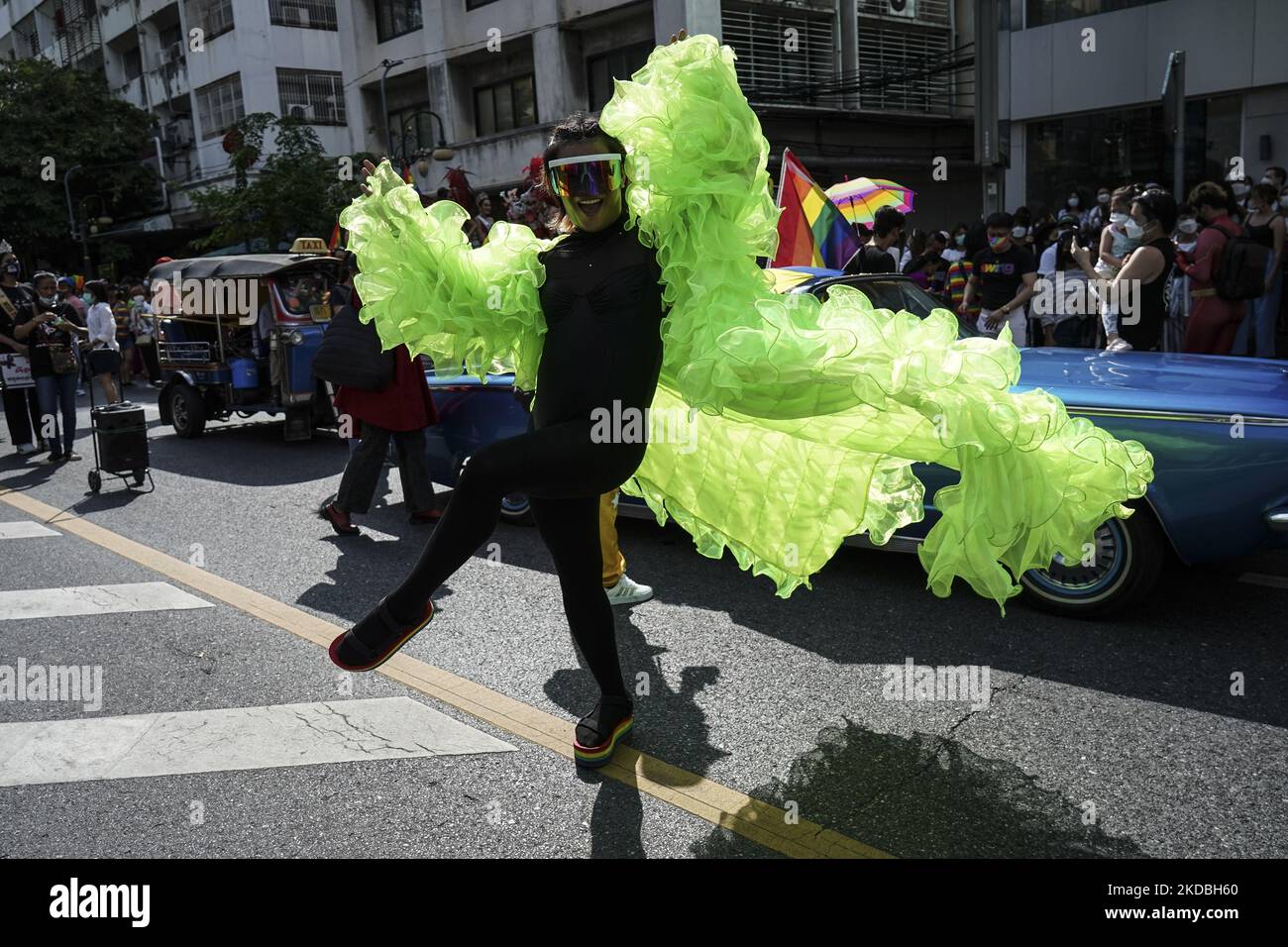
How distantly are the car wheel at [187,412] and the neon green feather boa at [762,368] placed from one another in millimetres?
9062

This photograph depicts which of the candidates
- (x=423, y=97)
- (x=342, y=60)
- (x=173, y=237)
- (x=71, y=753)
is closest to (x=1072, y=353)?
(x=71, y=753)

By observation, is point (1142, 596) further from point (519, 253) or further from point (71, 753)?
point (71, 753)

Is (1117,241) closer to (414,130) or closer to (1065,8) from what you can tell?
(1065,8)

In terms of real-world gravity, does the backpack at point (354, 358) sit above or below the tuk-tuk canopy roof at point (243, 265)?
below

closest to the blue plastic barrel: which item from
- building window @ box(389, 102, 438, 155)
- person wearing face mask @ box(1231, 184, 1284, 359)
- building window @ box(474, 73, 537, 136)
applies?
person wearing face mask @ box(1231, 184, 1284, 359)

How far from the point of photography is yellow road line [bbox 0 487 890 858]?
2.92 metres

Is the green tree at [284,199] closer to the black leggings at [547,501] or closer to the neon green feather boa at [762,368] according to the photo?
the neon green feather boa at [762,368]

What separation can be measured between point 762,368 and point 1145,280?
19.3 feet

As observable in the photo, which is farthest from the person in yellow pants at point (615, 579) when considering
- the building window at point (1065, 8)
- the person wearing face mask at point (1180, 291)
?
the building window at point (1065, 8)

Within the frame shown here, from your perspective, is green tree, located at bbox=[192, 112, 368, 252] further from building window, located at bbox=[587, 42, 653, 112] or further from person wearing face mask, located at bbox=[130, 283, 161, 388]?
building window, located at bbox=[587, 42, 653, 112]

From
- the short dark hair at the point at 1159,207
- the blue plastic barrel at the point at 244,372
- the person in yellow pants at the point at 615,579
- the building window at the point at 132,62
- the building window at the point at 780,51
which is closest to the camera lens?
the person in yellow pants at the point at 615,579

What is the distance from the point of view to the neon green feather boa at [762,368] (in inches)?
112

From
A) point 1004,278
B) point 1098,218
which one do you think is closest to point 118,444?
point 1004,278

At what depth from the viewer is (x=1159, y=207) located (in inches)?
294
